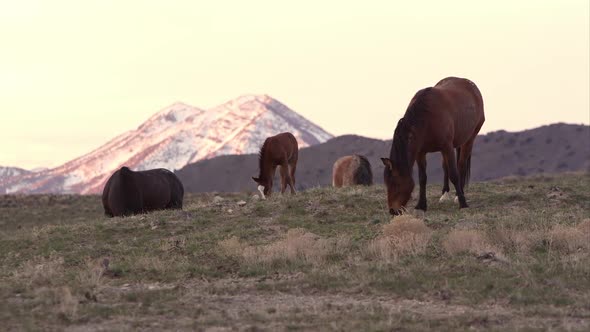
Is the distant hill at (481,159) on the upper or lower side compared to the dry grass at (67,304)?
upper

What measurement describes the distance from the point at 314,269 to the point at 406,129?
6.26 metres

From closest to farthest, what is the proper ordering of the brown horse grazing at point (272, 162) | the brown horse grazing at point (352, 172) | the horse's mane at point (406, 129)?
the horse's mane at point (406, 129), the brown horse grazing at point (272, 162), the brown horse grazing at point (352, 172)

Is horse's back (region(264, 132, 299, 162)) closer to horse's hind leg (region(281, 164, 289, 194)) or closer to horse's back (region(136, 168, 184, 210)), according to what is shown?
horse's hind leg (region(281, 164, 289, 194))

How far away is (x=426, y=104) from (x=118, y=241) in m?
7.55

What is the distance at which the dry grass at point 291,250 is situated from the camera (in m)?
13.8

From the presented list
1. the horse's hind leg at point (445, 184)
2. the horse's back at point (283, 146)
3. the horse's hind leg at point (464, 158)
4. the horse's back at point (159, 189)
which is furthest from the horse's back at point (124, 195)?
the horse's hind leg at point (464, 158)

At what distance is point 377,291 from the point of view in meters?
11.4

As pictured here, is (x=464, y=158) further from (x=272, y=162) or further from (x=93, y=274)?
(x=93, y=274)

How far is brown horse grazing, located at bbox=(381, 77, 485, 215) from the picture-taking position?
17.8m

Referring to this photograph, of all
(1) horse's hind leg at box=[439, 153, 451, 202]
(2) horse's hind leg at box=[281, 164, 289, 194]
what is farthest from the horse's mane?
(2) horse's hind leg at box=[281, 164, 289, 194]

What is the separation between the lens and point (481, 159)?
111 m

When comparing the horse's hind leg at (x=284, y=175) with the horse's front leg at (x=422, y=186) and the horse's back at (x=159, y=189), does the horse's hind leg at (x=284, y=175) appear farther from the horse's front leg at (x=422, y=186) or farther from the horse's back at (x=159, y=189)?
the horse's front leg at (x=422, y=186)

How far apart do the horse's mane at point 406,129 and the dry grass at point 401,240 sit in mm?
2280

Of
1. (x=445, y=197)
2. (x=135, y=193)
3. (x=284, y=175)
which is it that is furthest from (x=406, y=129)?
(x=284, y=175)
